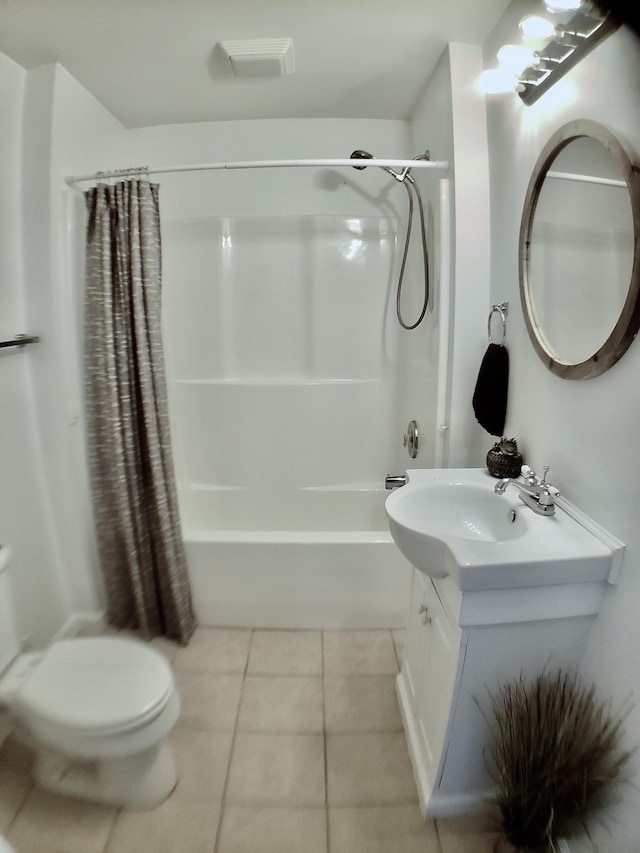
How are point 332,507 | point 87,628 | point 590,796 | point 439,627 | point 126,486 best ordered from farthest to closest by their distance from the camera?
point 332,507
point 87,628
point 126,486
point 439,627
point 590,796

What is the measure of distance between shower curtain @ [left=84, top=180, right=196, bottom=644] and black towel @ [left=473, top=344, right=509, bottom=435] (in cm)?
120

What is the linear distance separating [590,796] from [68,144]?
2.53m

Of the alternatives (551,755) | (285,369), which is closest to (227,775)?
(551,755)

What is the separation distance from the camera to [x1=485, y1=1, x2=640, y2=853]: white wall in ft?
2.83

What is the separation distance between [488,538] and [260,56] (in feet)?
5.82

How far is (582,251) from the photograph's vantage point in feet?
3.32

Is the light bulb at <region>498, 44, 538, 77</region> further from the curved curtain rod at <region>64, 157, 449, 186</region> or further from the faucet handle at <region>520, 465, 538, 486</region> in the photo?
the faucet handle at <region>520, 465, 538, 486</region>

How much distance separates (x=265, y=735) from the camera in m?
1.40

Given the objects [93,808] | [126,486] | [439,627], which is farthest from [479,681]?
[126,486]

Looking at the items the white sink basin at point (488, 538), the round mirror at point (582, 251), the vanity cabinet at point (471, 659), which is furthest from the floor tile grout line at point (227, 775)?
the round mirror at point (582, 251)

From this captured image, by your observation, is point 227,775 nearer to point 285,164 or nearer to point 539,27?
point 285,164

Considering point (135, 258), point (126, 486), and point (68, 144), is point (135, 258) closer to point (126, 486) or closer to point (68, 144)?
point (68, 144)

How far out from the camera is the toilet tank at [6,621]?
1216mm

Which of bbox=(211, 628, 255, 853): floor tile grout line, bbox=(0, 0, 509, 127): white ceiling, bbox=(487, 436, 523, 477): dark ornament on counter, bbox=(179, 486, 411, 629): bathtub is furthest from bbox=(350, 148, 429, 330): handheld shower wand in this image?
bbox=(211, 628, 255, 853): floor tile grout line
